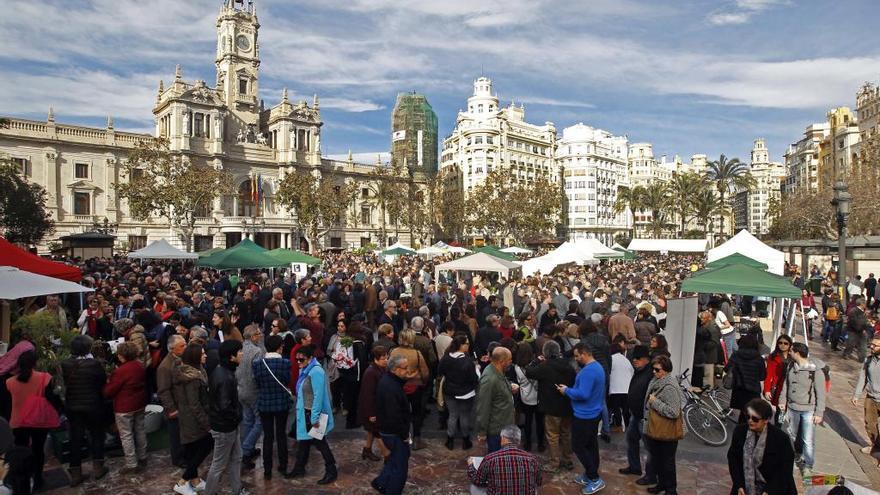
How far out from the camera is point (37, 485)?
5.84 metres

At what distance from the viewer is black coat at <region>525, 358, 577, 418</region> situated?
19.8 feet

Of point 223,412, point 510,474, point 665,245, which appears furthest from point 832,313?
point 665,245

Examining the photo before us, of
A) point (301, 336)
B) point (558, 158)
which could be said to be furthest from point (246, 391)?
point (558, 158)

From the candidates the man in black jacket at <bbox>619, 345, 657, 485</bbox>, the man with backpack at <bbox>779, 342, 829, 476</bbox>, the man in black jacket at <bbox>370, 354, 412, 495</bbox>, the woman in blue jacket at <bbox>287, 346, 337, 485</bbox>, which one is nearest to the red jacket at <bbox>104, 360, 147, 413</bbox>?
the woman in blue jacket at <bbox>287, 346, 337, 485</bbox>

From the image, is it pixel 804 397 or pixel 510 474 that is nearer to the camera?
pixel 510 474

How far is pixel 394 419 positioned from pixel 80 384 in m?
→ 3.62

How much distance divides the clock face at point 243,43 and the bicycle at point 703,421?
204 feet

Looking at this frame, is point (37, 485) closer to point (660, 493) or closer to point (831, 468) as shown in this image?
point (660, 493)

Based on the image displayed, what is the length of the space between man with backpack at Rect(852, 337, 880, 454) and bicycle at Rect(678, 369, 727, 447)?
175 centimetres

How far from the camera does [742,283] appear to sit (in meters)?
10.2

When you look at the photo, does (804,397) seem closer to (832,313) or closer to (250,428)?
(250,428)

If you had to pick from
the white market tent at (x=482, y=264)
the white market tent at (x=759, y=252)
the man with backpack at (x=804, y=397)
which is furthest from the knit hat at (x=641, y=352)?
the white market tent at (x=759, y=252)

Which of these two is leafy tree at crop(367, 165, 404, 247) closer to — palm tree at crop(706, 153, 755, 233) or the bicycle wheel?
palm tree at crop(706, 153, 755, 233)

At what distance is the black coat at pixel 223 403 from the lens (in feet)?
17.1
